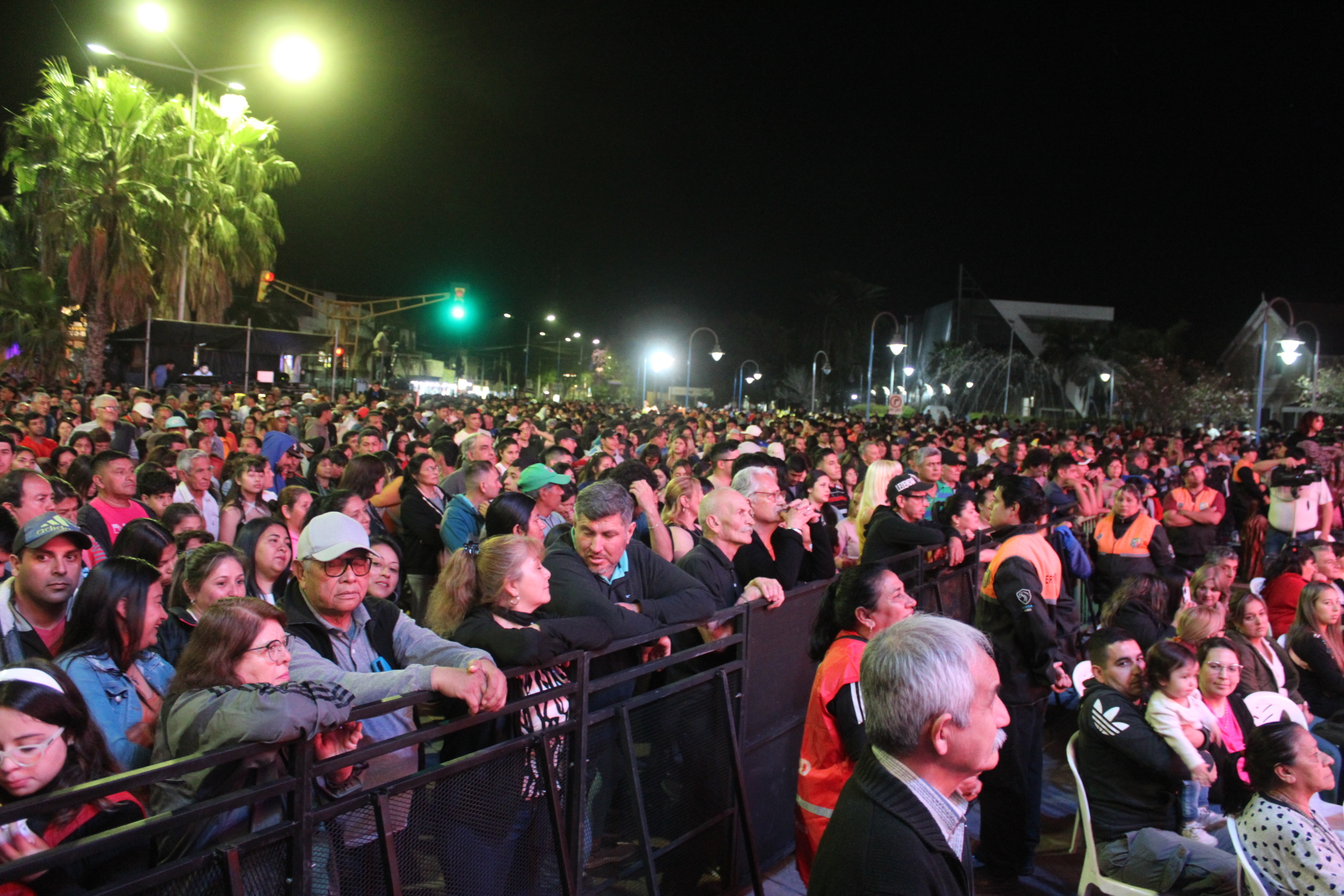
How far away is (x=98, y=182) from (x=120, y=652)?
2605 cm

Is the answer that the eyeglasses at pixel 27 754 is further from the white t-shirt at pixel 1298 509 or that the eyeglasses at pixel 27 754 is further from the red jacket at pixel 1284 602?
the white t-shirt at pixel 1298 509

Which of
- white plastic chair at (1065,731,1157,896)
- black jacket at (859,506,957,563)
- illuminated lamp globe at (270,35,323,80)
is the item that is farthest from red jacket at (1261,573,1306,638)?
illuminated lamp globe at (270,35,323,80)

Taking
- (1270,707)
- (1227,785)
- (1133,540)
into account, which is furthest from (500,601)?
(1133,540)

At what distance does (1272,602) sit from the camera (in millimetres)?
7441

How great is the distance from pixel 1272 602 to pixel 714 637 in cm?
577

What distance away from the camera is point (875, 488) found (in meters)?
8.35

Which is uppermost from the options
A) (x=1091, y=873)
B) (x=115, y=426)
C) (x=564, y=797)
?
(x=115, y=426)

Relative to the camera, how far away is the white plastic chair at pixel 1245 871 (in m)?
3.69

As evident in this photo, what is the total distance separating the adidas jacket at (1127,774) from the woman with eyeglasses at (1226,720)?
1.61 ft

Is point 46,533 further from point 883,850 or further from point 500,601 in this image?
point 883,850

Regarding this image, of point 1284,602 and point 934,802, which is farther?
point 1284,602

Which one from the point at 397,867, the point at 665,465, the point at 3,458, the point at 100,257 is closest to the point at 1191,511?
Answer: the point at 665,465

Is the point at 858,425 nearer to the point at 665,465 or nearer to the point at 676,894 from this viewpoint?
the point at 665,465

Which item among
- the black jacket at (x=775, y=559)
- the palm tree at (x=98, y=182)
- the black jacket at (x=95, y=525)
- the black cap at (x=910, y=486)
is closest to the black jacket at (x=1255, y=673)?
the black cap at (x=910, y=486)
